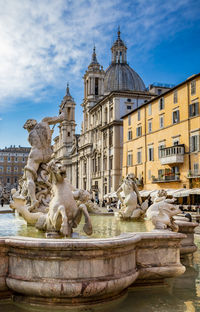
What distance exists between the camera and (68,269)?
3.92 m

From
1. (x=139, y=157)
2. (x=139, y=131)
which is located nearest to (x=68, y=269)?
(x=139, y=157)

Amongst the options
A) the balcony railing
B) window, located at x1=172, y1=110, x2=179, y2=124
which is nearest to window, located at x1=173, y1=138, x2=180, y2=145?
window, located at x1=172, y1=110, x2=179, y2=124

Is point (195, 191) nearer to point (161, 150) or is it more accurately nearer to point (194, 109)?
point (194, 109)

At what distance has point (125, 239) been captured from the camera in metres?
4.17

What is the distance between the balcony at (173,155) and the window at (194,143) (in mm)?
1055

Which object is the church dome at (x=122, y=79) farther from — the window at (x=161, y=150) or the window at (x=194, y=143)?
the window at (x=194, y=143)

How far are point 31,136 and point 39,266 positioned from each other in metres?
4.60

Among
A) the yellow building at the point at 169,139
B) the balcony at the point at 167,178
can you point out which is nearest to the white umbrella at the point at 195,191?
the yellow building at the point at 169,139

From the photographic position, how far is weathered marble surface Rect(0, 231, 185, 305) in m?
3.87

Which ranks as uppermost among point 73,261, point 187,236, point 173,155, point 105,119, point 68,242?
point 105,119

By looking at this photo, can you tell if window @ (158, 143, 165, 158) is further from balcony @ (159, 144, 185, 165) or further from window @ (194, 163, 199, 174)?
window @ (194, 163, 199, 174)

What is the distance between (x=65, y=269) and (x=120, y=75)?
190 ft

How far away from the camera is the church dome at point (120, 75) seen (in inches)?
2315

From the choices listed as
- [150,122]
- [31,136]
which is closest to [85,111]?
[150,122]
